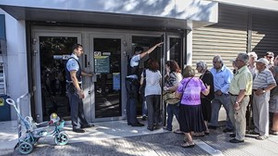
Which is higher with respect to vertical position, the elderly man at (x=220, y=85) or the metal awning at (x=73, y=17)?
the metal awning at (x=73, y=17)

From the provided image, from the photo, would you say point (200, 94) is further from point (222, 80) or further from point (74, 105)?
point (74, 105)

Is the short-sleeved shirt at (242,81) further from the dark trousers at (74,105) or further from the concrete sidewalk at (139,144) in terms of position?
the dark trousers at (74,105)

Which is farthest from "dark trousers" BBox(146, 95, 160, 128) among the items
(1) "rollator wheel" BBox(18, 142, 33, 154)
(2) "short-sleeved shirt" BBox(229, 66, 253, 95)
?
(1) "rollator wheel" BBox(18, 142, 33, 154)

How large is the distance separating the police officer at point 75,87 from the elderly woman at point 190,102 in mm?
1905

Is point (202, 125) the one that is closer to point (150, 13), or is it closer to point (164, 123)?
point (164, 123)

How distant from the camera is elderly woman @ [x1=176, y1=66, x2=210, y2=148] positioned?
3885mm

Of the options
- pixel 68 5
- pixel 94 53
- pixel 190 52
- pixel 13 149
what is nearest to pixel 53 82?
pixel 94 53

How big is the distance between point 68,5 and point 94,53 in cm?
170

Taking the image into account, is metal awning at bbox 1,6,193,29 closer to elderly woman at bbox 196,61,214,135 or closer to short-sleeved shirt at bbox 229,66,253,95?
elderly woman at bbox 196,61,214,135

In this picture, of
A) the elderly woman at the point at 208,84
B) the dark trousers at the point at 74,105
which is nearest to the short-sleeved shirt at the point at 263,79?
the elderly woman at the point at 208,84

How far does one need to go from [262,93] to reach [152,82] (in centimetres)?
209

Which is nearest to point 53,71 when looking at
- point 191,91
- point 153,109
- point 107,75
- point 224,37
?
point 107,75

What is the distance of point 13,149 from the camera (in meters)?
3.87

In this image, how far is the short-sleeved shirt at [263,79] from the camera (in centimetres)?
434
